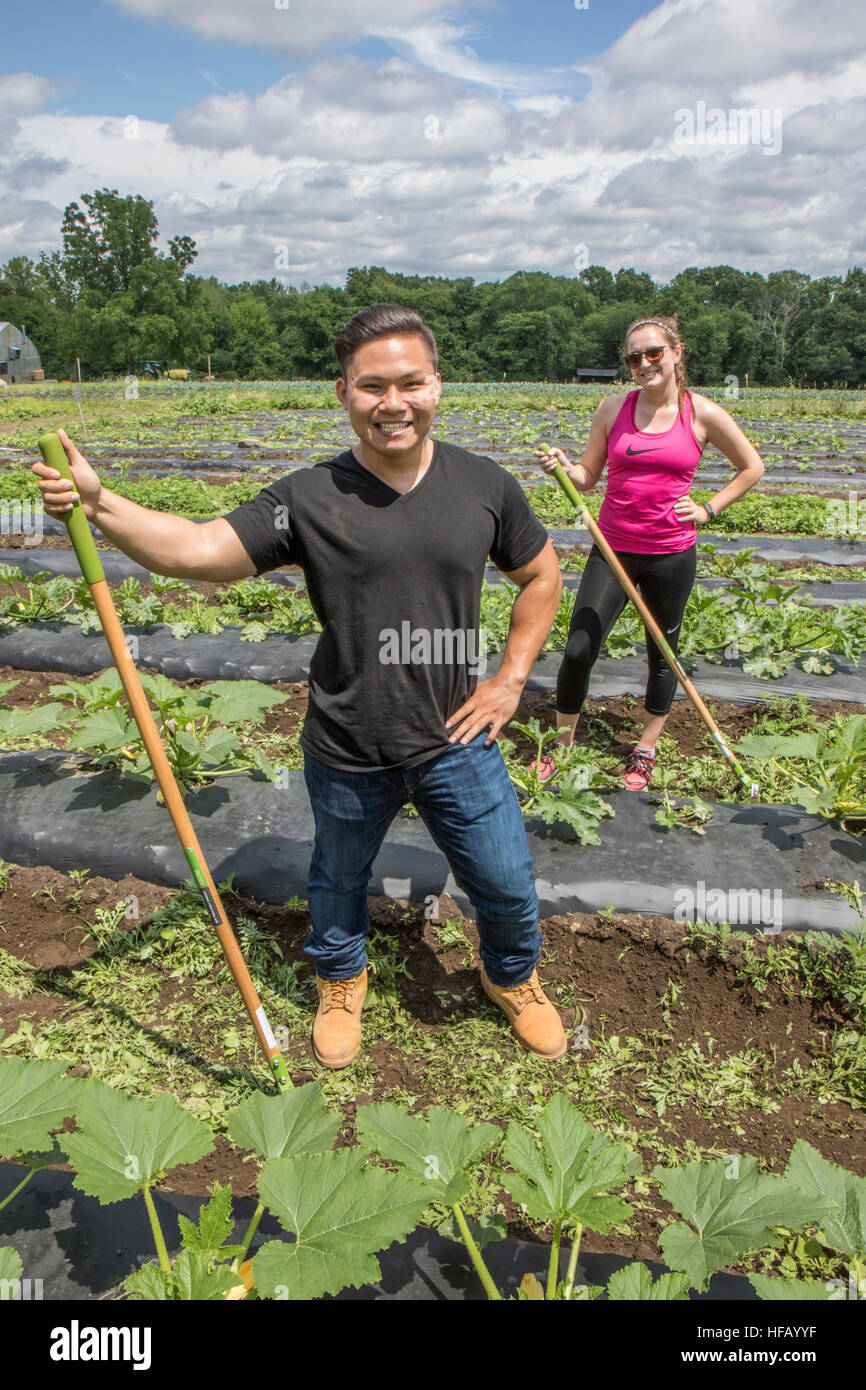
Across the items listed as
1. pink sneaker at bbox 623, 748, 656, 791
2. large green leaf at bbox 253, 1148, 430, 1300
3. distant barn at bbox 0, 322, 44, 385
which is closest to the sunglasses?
pink sneaker at bbox 623, 748, 656, 791

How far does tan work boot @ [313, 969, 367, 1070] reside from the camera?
2.41 meters

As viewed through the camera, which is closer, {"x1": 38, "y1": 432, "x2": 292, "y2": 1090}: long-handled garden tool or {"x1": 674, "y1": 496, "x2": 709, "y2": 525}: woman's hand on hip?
{"x1": 38, "y1": 432, "x2": 292, "y2": 1090}: long-handled garden tool

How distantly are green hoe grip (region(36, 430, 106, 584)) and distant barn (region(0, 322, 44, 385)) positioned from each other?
188 feet

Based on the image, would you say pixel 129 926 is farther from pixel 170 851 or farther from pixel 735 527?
pixel 735 527

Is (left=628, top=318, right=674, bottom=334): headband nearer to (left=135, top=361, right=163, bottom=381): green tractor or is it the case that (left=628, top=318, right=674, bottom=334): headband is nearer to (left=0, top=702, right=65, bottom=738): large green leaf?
(left=0, top=702, right=65, bottom=738): large green leaf

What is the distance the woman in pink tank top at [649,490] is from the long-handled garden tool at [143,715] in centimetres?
170

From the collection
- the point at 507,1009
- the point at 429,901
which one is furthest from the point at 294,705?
the point at 507,1009

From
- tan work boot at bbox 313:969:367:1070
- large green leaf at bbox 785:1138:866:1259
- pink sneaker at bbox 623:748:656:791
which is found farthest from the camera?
pink sneaker at bbox 623:748:656:791

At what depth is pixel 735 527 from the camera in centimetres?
884

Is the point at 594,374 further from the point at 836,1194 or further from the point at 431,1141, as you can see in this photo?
the point at 431,1141

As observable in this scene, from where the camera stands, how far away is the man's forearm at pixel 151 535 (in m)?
1.74

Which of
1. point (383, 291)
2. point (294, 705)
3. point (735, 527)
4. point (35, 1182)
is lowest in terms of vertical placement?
point (35, 1182)

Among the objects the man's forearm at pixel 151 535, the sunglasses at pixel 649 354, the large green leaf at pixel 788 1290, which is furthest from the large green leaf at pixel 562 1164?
the sunglasses at pixel 649 354
